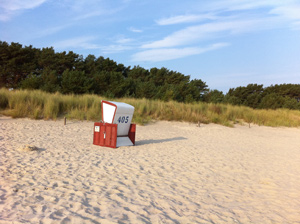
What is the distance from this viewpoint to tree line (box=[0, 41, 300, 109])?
3011 cm

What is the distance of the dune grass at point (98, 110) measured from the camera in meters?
13.8

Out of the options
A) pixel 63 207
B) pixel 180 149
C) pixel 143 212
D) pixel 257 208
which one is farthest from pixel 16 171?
pixel 180 149

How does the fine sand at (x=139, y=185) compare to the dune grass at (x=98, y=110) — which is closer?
the fine sand at (x=139, y=185)

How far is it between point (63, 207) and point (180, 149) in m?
6.39

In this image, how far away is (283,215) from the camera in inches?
171

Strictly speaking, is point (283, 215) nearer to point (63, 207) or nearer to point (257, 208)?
point (257, 208)

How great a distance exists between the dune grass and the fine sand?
181 inches

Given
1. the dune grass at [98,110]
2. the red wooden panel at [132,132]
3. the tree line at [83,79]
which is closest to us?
the red wooden panel at [132,132]

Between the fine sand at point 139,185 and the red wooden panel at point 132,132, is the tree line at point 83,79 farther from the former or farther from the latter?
the fine sand at point 139,185

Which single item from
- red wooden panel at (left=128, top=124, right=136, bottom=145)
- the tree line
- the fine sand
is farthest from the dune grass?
the tree line

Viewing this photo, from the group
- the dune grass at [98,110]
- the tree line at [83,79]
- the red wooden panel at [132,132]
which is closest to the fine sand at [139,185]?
the red wooden panel at [132,132]

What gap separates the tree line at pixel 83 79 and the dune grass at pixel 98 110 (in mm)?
8994

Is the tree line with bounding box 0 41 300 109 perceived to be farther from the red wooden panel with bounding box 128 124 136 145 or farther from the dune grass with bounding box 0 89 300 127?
the red wooden panel with bounding box 128 124 136 145

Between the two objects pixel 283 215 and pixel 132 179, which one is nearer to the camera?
pixel 283 215
